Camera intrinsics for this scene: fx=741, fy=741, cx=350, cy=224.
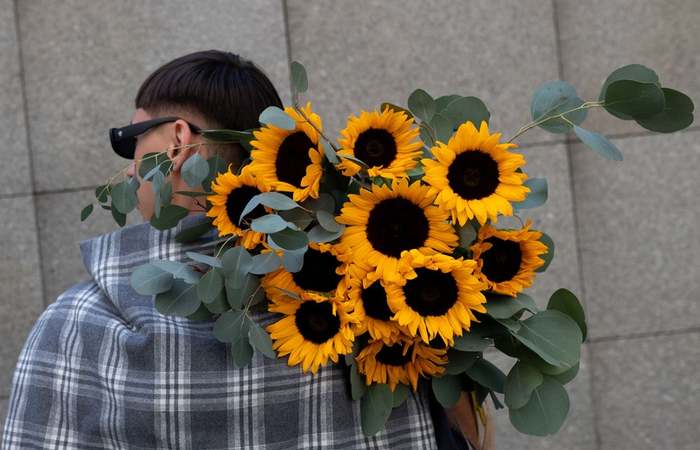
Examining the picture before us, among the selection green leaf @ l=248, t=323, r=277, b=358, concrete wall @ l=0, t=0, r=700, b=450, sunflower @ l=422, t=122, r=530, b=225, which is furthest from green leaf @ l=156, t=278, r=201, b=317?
concrete wall @ l=0, t=0, r=700, b=450

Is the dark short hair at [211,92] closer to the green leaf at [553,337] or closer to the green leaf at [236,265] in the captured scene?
the green leaf at [236,265]

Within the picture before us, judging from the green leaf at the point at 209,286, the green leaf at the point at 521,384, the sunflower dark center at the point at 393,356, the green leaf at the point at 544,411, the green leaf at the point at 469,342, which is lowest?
the green leaf at the point at 544,411

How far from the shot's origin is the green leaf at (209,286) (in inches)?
49.3

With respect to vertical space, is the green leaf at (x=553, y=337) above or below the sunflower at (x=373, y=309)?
below

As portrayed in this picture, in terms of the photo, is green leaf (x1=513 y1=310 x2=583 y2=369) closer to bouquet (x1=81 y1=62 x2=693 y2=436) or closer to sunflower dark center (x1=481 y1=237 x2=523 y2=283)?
bouquet (x1=81 y1=62 x2=693 y2=436)

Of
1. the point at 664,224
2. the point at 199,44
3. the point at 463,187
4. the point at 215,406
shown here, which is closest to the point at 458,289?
the point at 463,187

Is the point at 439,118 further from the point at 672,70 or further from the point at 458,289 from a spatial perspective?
the point at 672,70

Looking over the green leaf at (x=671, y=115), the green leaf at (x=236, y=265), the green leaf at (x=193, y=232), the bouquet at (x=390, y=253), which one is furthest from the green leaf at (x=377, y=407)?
the green leaf at (x=671, y=115)

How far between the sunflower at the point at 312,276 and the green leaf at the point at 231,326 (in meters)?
0.07

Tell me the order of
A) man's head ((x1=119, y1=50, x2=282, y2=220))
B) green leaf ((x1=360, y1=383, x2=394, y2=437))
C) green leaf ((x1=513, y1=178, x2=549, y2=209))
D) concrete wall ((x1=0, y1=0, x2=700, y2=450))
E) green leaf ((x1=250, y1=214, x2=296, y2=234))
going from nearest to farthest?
green leaf ((x1=250, y1=214, x2=296, y2=234)) < green leaf ((x1=360, y1=383, x2=394, y2=437)) < green leaf ((x1=513, y1=178, x2=549, y2=209)) < man's head ((x1=119, y1=50, x2=282, y2=220)) < concrete wall ((x1=0, y1=0, x2=700, y2=450))

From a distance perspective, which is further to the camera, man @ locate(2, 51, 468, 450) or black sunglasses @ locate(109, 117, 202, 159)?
black sunglasses @ locate(109, 117, 202, 159)

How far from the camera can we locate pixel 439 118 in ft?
4.38

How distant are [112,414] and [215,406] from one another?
0.19 m

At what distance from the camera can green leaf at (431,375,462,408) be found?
1.41 m
